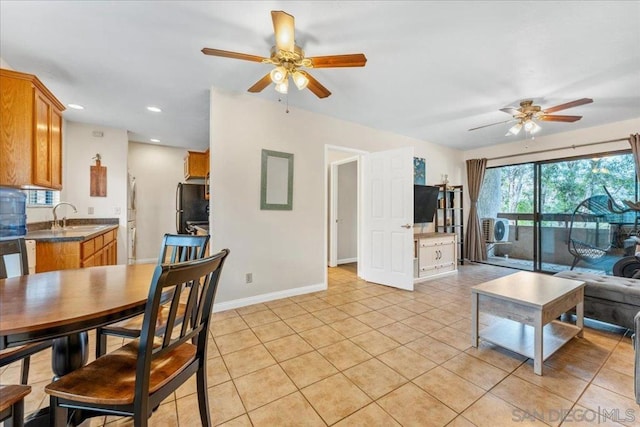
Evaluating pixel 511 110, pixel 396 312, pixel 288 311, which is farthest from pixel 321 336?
pixel 511 110

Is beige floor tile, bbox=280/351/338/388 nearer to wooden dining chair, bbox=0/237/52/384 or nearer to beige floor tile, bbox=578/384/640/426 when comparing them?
wooden dining chair, bbox=0/237/52/384

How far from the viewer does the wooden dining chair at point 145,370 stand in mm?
925

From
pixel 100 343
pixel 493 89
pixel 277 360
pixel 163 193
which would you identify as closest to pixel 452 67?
pixel 493 89

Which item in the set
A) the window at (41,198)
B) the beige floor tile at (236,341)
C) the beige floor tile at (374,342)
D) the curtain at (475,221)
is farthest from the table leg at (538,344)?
the window at (41,198)

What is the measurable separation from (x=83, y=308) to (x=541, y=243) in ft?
21.2

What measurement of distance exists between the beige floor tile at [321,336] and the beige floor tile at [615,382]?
1.84 metres

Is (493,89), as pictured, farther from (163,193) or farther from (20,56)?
(163,193)

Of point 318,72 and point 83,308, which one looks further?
point 318,72

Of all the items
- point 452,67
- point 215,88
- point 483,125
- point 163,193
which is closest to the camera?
point 452,67

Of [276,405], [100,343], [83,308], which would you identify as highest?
[83,308]

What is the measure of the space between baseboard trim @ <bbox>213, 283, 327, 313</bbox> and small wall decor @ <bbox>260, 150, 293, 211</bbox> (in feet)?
3.66

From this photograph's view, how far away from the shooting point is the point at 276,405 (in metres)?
1.58

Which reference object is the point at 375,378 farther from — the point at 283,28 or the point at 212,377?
the point at 283,28

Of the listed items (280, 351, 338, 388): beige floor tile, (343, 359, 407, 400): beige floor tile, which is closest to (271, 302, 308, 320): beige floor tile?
(280, 351, 338, 388): beige floor tile
